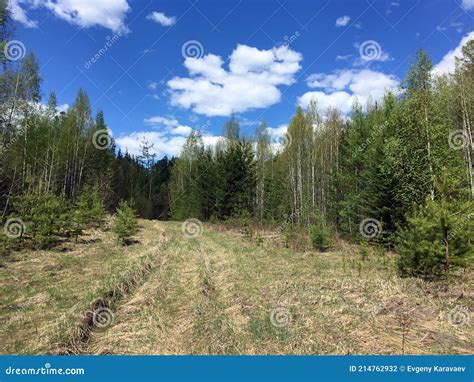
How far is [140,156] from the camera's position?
75.0 m

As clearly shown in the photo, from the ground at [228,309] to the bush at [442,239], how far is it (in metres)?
0.62

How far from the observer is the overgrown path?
232 inches

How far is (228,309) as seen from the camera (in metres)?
8.05

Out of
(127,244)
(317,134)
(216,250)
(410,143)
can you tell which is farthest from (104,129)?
(410,143)

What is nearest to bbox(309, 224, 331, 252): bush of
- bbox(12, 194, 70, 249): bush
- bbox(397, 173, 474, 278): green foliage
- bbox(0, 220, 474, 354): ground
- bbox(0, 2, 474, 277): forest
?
bbox(0, 2, 474, 277): forest

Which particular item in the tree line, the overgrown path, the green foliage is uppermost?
the tree line

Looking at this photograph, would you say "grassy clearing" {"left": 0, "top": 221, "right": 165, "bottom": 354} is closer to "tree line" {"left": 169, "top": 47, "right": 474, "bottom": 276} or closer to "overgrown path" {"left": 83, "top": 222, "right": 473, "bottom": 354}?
"overgrown path" {"left": 83, "top": 222, "right": 473, "bottom": 354}

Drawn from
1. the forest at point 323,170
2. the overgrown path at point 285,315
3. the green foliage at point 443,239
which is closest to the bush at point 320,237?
the forest at point 323,170

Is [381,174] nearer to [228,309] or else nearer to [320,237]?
[320,237]

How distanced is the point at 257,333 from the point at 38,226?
14.0 meters

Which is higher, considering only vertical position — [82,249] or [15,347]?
[82,249]

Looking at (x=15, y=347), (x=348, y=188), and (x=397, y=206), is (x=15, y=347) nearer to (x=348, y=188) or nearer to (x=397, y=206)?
(x=397, y=206)

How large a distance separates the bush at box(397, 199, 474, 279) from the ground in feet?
2.03

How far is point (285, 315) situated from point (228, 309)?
4.72 feet
